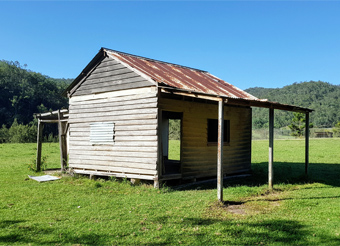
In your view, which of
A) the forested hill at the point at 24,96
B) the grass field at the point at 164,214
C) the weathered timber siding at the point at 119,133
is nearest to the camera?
the grass field at the point at 164,214

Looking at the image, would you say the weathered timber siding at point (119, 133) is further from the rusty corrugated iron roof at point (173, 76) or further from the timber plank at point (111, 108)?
the rusty corrugated iron roof at point (173, 76)

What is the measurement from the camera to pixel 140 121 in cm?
1227

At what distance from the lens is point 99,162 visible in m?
13.9

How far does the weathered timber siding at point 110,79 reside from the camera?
498 inches

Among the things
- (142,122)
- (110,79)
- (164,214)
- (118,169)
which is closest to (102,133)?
(118,169)

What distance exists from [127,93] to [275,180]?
7.51 m

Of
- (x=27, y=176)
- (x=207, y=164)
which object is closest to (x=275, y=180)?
(x=207, y=164)

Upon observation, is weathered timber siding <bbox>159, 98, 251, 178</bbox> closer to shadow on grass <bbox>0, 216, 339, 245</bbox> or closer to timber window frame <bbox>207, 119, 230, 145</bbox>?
timber window frame <bbox>207, 119, 230, 145</bbox>

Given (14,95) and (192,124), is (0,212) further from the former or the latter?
(14,95)

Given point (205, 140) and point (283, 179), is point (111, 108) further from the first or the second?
point (283, 179)

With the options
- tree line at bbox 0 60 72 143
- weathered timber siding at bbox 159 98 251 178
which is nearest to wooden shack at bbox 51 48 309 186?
weathered timber siding at bbox 159 98 251 178

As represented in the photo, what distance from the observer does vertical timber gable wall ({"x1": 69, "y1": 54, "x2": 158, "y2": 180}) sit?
11977 millimetres

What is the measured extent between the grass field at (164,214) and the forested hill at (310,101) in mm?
91704

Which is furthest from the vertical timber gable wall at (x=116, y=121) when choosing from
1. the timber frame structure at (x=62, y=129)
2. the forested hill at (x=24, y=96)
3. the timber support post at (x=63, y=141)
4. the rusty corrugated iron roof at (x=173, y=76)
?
the forested hill at (x=24, y=96)
